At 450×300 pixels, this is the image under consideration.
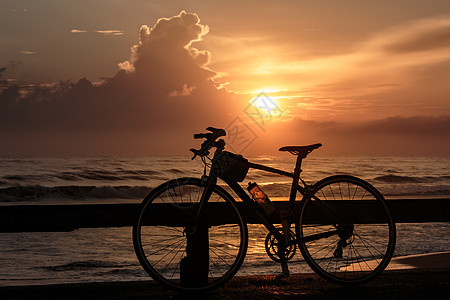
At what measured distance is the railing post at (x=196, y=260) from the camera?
4.56 metres

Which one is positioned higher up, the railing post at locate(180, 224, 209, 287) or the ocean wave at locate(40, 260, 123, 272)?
the railing post at locate(180, 224, 209, 287)

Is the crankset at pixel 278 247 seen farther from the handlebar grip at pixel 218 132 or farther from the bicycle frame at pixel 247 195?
the handlebar grip at pixel 218 132

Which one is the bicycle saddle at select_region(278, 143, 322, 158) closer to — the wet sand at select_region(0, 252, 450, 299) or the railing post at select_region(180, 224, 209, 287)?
the railing post at select_region(180, 224, 209, 287)

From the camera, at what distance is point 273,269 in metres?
8.38

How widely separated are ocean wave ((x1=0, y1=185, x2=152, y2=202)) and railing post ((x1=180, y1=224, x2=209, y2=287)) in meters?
24.1

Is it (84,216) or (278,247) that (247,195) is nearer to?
(278,247)

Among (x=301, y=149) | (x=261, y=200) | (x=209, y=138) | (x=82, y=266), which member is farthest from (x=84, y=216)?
(x=82, y=266)

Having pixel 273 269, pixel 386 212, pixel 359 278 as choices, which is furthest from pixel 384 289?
pixel 273 269

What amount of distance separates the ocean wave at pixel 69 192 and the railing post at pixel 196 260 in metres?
24.1

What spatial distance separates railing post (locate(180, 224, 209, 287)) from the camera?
456cm

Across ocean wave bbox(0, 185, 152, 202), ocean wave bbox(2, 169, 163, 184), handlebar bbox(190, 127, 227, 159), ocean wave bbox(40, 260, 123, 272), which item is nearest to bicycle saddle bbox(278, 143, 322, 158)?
handlebar bbox(190, 127, 227, 159)

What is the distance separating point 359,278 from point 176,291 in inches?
65.1

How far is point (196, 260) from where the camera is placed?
180 inches

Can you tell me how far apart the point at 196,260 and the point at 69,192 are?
82.2ft
